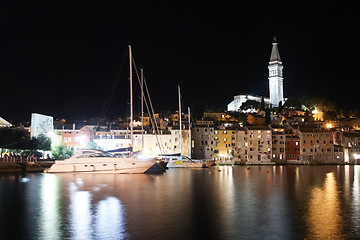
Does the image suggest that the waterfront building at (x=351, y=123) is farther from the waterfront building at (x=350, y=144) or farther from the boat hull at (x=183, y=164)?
the boat hull at (x=183, y=164)

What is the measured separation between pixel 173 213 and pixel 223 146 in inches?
2361

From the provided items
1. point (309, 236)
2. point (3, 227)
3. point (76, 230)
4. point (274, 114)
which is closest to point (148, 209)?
point (76, 230)

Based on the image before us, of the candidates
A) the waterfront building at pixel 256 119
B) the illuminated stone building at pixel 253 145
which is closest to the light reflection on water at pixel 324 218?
the illuminated stone building at pixel 253 145

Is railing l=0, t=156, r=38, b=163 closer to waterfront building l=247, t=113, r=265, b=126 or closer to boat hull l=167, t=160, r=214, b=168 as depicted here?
boat hull l=167, t=160, r=214, b=168

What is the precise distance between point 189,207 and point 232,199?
13.6ft

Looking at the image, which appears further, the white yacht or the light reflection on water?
the white yacht

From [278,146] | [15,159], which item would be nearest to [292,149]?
[278,146]

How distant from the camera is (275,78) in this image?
13188cm

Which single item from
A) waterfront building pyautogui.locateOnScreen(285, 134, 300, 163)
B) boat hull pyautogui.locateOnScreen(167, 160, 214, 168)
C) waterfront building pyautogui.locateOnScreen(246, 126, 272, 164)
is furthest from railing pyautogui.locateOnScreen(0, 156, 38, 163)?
waterfront building pyautogui.locateOnScreen(285, 134, 300, 163)

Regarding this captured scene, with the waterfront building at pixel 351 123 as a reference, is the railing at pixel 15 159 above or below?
below

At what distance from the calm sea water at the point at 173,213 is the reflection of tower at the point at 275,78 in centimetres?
10589

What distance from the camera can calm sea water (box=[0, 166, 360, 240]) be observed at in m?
13.3

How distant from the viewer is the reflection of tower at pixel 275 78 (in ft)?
425

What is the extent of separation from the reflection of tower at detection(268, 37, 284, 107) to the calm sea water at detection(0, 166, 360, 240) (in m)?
106
